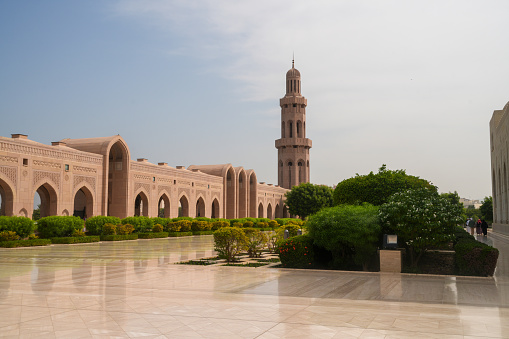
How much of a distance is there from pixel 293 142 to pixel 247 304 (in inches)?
2488

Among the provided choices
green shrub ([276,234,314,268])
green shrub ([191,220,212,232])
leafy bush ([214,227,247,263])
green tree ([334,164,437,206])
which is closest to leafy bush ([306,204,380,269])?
green shrub ([276,234,314,268])

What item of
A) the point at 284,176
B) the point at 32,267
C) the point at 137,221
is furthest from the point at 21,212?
the point at 284,176

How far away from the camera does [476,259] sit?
9.79 meters

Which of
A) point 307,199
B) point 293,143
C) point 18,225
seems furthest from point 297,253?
point 293,143

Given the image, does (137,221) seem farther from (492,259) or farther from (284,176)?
(284,176)

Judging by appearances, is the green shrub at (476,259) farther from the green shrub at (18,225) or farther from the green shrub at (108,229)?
the green shrub at (108,229)

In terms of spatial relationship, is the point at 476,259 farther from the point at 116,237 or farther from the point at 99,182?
the point at 99,182

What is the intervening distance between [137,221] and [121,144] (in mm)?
6156

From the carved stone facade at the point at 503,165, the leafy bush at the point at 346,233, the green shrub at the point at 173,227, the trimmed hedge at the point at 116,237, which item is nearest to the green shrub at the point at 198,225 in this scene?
the green shrub at the point at 173,227

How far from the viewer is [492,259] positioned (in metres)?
9.61

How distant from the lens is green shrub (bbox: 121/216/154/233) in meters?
27.4

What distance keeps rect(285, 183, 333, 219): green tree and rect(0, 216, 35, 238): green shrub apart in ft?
120

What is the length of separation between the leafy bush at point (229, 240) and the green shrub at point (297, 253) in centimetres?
175

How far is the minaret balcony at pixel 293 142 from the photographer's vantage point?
69.2m
